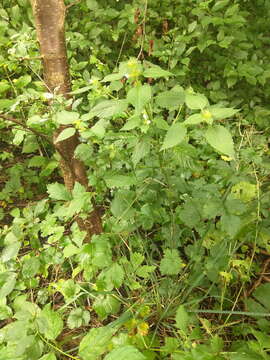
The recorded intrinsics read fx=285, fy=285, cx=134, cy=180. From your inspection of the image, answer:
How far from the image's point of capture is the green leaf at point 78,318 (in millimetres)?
1062

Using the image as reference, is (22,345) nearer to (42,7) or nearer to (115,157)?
(115,157)

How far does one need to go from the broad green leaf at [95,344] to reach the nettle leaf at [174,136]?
54cm

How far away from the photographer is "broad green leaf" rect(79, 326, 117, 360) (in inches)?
29.5

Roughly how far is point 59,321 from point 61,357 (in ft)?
1.18

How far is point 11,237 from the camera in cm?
105

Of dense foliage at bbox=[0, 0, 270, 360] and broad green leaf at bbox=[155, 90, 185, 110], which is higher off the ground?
broad green leaf at bbox=[155, 90, 185, 110]

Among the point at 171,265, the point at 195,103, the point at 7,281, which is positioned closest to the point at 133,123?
the point at 195,103

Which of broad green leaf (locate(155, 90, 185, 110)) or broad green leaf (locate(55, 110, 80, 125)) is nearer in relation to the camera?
broad green leaf (locate(155, 90, 185, 110))

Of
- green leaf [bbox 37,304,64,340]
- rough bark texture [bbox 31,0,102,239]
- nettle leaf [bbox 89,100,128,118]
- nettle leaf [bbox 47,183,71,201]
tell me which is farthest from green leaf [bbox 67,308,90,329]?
nettle leaf [bbox 89,100,128,118]

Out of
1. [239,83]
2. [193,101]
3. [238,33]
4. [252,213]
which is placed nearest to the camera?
[193,101]

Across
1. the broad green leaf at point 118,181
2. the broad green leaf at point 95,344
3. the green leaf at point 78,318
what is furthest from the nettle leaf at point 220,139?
the green leaf at point 78,318

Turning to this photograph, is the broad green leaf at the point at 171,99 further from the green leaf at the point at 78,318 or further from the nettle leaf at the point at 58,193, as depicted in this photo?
the green leaf at the point at 78,318

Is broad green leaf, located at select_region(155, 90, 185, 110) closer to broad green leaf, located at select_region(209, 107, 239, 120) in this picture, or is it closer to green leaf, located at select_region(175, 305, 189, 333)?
broad green leaf, located at select_region(209, 107, 239, 120)

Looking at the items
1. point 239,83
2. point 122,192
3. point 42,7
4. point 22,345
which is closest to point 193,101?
point 122,192
